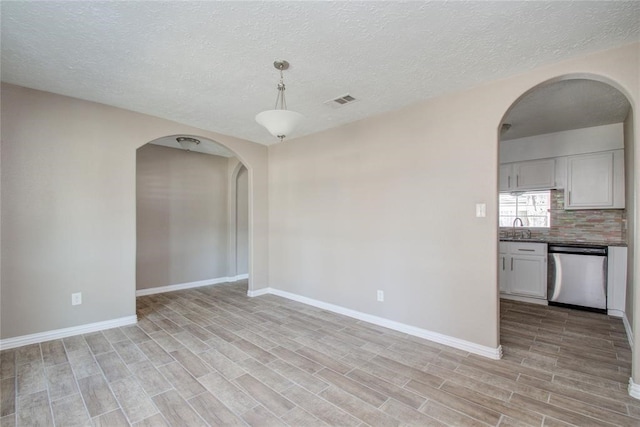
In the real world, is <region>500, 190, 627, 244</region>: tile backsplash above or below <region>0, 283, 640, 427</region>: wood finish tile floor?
above

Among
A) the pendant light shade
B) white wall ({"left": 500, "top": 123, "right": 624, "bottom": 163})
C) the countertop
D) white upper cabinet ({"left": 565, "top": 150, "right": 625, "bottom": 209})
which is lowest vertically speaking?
the countertop

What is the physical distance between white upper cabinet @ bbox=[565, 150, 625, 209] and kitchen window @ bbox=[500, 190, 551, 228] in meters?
0.44

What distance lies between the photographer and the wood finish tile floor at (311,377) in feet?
6.18

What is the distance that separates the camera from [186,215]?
17.7ft

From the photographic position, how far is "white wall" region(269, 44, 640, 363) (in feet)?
8.76

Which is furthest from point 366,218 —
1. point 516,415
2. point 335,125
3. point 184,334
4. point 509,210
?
point 509,210

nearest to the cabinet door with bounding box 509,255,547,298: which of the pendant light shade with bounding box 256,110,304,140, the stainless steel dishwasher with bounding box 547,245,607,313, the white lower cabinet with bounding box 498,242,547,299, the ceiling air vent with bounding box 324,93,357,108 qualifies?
the white lower cabinet with bounding box 498,242,547,299

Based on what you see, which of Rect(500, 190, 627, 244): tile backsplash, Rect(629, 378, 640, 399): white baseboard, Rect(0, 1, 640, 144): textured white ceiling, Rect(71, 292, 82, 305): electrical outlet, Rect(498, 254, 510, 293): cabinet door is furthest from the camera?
Rect(498, 254, 510, 293): cabinet door

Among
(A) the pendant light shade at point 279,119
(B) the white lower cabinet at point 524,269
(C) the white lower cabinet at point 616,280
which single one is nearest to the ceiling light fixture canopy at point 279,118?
(A) the pendant light shade at point 279,119

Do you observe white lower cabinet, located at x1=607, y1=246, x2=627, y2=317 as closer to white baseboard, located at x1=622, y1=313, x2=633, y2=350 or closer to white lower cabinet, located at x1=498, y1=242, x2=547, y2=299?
white baseboard, located at x1=622, y1=313, x2=633, y2=350

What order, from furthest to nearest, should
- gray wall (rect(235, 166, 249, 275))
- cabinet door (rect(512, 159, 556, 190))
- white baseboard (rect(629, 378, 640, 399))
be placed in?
gray wall (rect(235, 166, 249, 275)), cabinet door (rect(512, 159, 556, 190)), white baseboard (rect(629, 378, 640, 399))

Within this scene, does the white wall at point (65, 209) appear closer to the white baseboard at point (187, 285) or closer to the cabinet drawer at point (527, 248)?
the white baseboard at point (187, 285)

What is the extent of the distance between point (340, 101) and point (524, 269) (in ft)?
13.0

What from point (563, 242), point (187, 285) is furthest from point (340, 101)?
point (187, 285)
